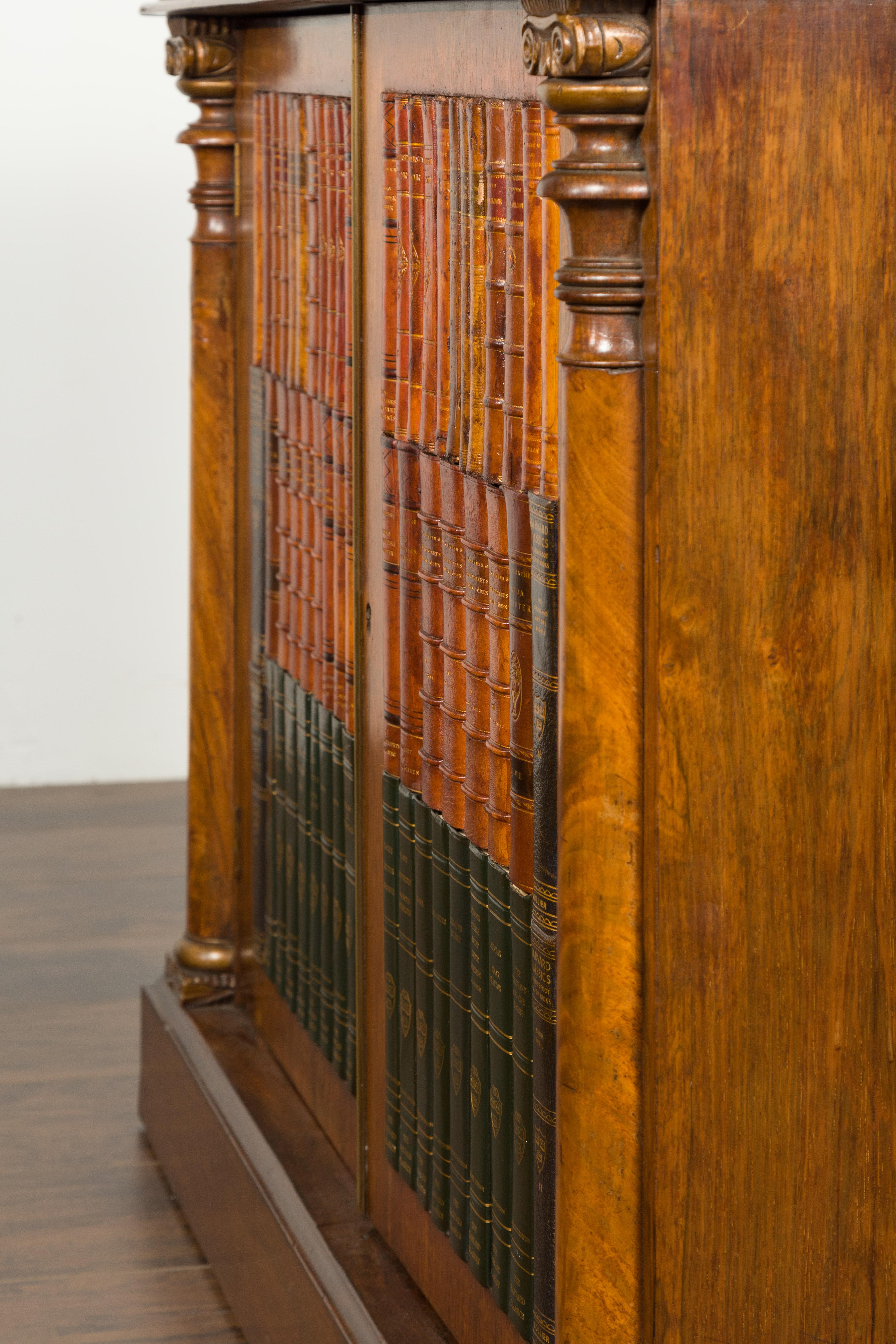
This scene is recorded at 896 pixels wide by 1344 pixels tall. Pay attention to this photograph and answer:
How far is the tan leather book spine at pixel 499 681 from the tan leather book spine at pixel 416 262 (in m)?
0.25

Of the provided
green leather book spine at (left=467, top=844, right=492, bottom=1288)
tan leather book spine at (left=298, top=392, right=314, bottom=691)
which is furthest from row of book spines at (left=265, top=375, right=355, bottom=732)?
green leather book spine at (left=467, top=844, right=492, bottom=1288)

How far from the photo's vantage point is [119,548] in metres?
4.93

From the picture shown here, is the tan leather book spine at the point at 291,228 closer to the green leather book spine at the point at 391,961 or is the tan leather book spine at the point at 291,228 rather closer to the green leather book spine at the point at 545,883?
the green leather book spine at the point at 391,961

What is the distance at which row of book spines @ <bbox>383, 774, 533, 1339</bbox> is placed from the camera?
5.44 feet

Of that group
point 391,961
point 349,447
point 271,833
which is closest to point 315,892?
point 271,833

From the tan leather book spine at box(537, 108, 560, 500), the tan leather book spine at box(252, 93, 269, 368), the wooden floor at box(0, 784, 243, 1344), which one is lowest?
the wooden floor at box(0, 784, 243, 1344)

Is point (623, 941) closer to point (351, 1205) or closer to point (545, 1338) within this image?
point (545, 1338)

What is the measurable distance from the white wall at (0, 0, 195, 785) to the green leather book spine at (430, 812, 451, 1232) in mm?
3165

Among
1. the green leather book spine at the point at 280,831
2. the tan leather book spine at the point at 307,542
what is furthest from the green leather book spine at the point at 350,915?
the green leather book spine at the point at 280,831

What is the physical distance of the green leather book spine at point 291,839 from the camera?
250 centimetres

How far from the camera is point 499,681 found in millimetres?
1651

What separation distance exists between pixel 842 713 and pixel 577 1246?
1.48 feet

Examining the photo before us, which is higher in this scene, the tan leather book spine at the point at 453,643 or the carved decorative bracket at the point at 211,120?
the carved decorative bracket at the point at 211,120

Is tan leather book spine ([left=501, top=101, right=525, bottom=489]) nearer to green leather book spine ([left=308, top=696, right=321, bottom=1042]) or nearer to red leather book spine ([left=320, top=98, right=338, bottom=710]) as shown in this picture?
red leather book spine ([left=320, top=98, right=338, bottom=710])
